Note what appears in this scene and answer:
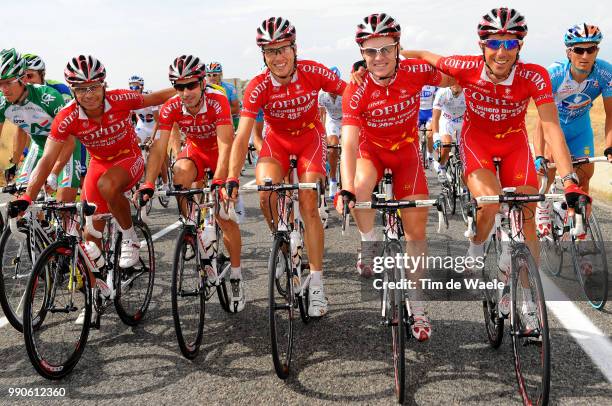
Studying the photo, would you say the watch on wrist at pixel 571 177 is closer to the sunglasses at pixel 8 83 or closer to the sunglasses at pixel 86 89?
the sunglasses at pixel 86 89

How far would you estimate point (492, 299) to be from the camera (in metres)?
4.10

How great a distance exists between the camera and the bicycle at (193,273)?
4.12 m

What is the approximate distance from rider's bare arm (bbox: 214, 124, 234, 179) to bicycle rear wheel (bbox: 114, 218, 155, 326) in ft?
3.94

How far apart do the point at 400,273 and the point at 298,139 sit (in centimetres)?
215

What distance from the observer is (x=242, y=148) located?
468 cm

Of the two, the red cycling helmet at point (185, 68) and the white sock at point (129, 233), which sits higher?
the red cycling helmet at point (185, 68)

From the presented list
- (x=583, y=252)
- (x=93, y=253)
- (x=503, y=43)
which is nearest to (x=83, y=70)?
(x=93, y=253)

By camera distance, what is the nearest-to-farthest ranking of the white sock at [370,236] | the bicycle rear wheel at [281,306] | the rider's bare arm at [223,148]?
1. the bicycle rear wheel at [281,306]
2. the white sock at [370,236]
3. the rider's bare arm at [223,148]

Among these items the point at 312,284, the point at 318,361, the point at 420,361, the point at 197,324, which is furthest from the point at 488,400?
the point at 197,324

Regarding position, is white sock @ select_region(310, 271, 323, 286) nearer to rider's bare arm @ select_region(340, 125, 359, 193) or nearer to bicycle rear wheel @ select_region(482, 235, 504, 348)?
rider's bare arm @ select_region(340, 125, 359, 193)

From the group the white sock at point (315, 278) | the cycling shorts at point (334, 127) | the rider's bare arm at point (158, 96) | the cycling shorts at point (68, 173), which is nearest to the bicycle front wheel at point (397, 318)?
the white sock at point (315, 278)

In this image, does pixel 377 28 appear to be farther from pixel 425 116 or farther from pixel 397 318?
pixel 425 116

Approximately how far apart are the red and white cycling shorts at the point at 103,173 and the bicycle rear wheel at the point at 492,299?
3454mm

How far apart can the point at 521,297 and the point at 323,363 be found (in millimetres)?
1551
